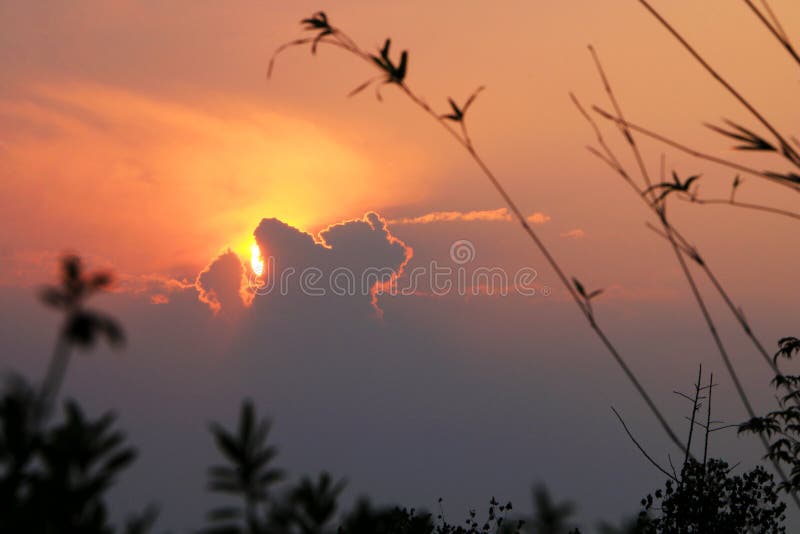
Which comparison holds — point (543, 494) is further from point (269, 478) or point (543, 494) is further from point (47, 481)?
point (47, 481)

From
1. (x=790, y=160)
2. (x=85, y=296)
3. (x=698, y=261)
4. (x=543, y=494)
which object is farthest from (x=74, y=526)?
(x=790, y=160)

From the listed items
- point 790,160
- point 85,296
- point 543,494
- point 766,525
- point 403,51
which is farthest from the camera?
point 766,525

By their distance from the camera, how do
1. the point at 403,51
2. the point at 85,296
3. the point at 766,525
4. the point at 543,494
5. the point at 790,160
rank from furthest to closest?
the point at 766,525 < the point at 403,51 < the point at 790,160 < the point at 543,494 < the point at 85,296

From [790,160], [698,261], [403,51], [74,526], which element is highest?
[403,51]

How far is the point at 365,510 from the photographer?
1581 mm

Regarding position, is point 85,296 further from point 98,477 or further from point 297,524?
point 297,524

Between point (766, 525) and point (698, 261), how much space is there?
12.8 meters

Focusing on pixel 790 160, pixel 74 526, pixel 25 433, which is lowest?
pixel 74 526

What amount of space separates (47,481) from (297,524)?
19.1 inches

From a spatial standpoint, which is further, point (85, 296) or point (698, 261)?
point (698, 261)

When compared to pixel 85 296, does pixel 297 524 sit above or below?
below

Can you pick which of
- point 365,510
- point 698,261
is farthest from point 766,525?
point 365,510

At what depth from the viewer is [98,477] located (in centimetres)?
153

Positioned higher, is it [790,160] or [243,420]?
[790,160]
